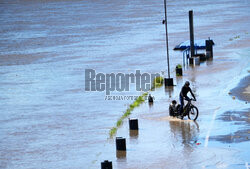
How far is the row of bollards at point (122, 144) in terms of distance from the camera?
51.6ft

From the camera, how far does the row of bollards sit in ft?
51.6

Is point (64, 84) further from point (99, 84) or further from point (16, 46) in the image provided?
point (16, 46)

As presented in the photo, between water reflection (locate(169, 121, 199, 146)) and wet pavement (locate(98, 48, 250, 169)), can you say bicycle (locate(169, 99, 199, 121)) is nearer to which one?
wet pavement (locate(98, 48, 250, 169))

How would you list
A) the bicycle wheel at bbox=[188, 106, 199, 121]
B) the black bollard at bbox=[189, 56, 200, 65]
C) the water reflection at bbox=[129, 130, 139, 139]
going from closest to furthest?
the water reflection at bbox=[129, 130, 139, 139] → the bicycle wheel at bbox=[188, 106, 199, 121] → the black bollard at bbox=[189, 56, 200, 65]

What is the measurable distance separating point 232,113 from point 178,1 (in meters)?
110

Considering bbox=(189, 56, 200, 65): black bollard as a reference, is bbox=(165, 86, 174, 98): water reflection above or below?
below

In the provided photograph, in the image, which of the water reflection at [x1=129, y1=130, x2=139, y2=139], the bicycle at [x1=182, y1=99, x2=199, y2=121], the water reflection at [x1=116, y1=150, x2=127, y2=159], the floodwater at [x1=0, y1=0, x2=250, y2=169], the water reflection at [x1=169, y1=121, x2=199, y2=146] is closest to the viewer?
the water reflection at [x1=116, y1=150, x2=127, y2=159]

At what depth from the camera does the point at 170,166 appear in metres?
16.5

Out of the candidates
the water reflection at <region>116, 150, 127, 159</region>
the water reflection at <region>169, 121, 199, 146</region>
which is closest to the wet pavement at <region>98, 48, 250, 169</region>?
the water reflection at <region>169, 121, 199, 146</region>

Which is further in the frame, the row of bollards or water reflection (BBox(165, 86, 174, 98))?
water reflection (BBox(165, 86, 174, 98))

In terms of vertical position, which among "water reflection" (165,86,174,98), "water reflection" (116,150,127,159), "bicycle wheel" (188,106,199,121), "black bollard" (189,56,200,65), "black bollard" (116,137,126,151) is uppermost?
"black bollard" (189,56,200,65)

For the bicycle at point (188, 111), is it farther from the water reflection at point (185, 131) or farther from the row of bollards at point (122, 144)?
the row of bollards at point (122, 144)

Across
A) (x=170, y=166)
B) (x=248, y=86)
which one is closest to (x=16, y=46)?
(x=248, y=86)

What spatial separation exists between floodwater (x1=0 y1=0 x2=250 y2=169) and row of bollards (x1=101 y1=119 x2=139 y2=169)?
19 cm
